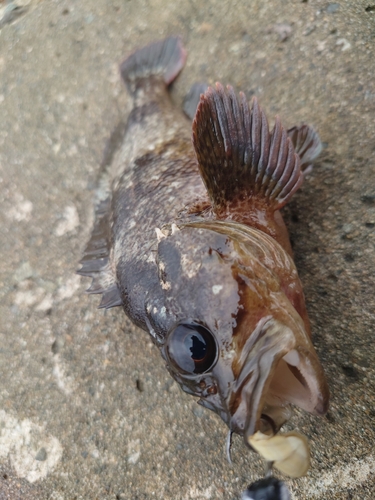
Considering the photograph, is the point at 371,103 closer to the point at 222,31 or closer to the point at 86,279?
the point at 222,31

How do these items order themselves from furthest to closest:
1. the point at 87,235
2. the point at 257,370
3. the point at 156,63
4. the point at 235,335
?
the point at 156,63
the point at 87,235
the point at 235,335
the point at 257,370

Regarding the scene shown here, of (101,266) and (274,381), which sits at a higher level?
(101,266)

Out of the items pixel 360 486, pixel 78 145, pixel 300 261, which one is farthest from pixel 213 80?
pixel 360 486

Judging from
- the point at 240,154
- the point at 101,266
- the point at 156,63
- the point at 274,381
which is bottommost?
the point at 274,381

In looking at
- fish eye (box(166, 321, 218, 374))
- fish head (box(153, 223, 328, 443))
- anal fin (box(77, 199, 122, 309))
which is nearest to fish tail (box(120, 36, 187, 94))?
anal fin (box(77, 199, 122, 309))

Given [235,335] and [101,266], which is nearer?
[235,335]

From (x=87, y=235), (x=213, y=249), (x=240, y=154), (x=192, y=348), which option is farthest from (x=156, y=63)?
(x=192, y=348)

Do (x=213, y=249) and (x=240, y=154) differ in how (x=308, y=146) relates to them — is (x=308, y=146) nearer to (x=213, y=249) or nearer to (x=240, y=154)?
(x=240, y=154)

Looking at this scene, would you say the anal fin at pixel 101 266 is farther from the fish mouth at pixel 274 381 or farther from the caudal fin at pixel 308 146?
the caudal fin at pixel 308 146
